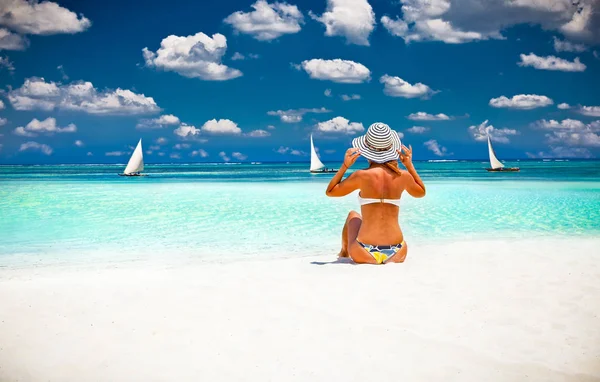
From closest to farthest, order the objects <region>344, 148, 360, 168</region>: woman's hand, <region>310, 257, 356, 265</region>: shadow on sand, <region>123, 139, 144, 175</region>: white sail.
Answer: <region>344, 148, 360, 168</region>: woman's hand → <region>310, 257, 356, 265</region>: shadow on sand → <region>123, 139, 144, 175</region>: white sail

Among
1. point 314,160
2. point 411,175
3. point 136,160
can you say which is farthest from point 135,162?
point 411,175

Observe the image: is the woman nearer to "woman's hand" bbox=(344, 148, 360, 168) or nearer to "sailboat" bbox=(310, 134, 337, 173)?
"woman's hand" bbox=(344, 148, 360, 168)

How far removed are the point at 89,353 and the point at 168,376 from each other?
25.6 inches

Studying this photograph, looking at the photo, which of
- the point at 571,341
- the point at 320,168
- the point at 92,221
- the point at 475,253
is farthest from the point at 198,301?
the point at 320,168

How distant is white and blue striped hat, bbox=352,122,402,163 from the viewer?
16.9ft

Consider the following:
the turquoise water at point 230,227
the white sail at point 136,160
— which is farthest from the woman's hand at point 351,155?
the white sail at point 136,160

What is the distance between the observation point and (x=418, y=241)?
9.07m

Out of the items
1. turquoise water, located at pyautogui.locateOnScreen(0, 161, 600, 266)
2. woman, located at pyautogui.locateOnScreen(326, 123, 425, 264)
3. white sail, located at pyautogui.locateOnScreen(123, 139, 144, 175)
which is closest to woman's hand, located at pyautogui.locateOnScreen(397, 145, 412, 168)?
woman, located at pyautogui.locateOnScreen(326, 123, 425, 264)

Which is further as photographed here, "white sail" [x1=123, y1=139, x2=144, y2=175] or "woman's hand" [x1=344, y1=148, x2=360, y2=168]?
"white sail" [x1=123, y1=139, x2=144, y2=175]

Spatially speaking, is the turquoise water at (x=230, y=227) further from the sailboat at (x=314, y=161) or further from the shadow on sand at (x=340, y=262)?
the sailboat at (x=314, y=161)

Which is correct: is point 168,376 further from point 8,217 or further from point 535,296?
point 8,217

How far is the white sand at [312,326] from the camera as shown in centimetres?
300

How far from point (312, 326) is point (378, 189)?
2180mm

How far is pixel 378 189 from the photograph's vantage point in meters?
5.42
